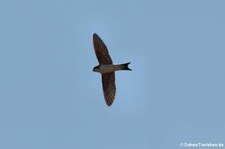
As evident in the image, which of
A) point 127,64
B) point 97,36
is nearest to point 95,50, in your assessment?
point 97,36

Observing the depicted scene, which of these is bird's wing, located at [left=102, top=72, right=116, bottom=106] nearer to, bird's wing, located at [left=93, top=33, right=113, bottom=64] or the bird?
the bird

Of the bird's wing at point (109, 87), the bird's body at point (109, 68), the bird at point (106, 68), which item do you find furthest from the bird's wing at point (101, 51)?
the bird's wing at point (109, 87)

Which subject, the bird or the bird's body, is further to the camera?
the bird

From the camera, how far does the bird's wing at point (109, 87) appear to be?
440 inches

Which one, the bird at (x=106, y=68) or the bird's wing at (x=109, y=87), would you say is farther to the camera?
the bird's wing at (x=109, y=87)

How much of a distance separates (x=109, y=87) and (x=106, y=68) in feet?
2.10

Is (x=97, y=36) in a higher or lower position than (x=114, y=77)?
higher

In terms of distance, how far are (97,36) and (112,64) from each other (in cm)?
81

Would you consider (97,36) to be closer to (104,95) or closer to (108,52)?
(108,52)

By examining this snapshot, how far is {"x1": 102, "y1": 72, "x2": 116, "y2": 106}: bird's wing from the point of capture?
36.7 ft

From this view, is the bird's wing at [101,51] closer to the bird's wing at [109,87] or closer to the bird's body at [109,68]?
the bird's body at [109,68]

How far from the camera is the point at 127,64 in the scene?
1032 centimetres

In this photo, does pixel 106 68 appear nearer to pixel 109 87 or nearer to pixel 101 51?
pixel 101 51

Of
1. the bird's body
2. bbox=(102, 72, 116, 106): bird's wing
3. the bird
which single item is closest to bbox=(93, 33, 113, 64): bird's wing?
the bird
